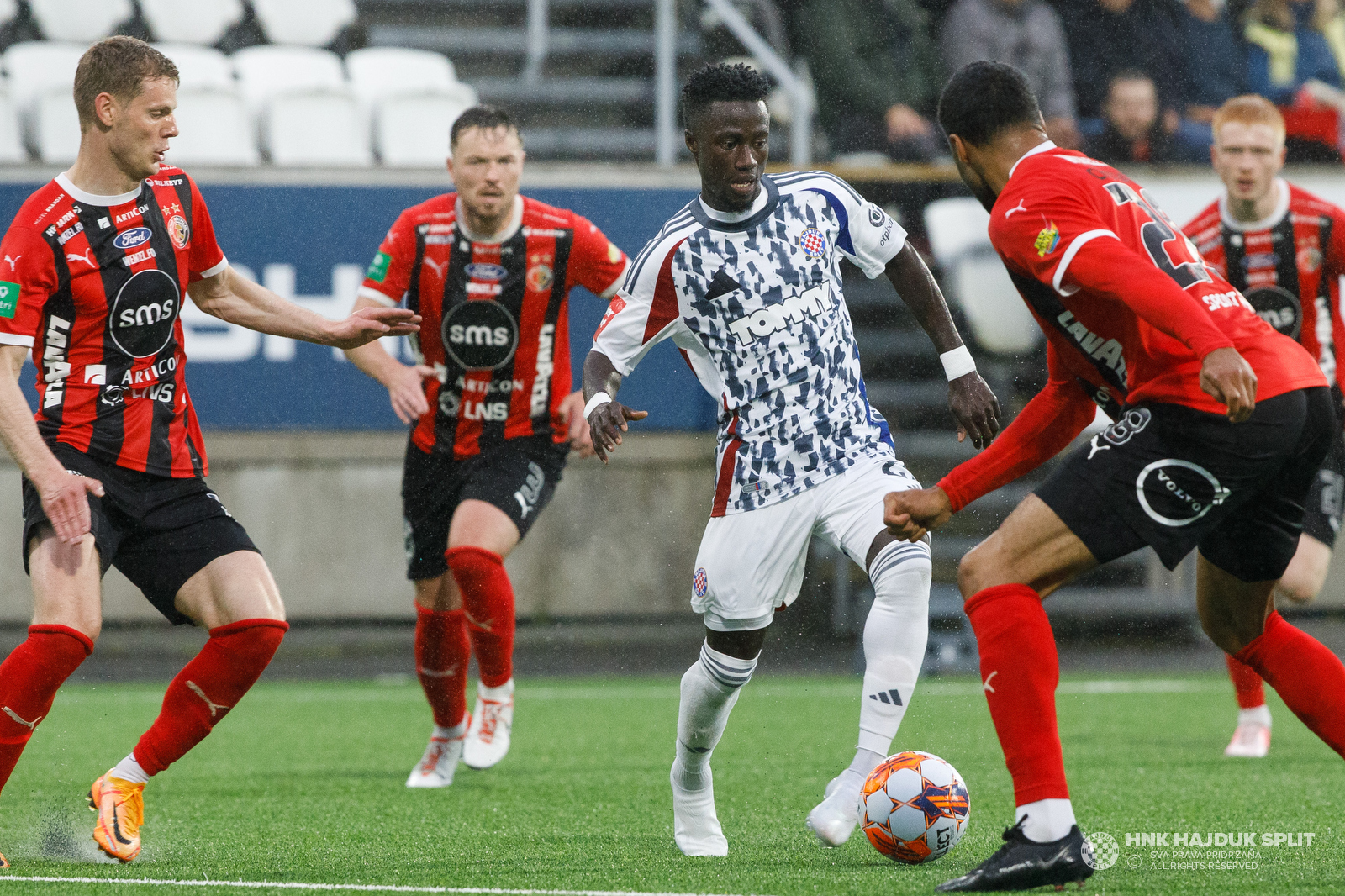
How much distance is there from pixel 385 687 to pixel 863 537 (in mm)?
6375

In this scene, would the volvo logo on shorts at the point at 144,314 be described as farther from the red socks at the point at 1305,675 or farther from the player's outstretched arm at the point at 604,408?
the red socks at the point at 1305,675

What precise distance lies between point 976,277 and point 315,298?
15.4 ft

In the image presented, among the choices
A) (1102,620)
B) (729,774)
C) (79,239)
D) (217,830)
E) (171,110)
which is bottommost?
(1102,620)

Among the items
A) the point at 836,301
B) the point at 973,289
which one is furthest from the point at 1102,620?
the point at 836,301

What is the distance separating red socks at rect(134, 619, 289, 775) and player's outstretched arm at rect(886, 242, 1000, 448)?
2084 millimetres

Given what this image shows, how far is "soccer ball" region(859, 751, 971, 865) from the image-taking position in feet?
14.2

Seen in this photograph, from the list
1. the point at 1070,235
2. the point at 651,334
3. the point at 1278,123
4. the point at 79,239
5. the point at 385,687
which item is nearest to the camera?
the point at 1070,235

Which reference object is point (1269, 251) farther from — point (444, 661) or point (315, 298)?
point (315, 298)

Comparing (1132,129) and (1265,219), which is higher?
(1265,219)

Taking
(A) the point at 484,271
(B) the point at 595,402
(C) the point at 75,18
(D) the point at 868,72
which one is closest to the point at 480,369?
(A) the point at 484,271

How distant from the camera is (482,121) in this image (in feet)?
21.7

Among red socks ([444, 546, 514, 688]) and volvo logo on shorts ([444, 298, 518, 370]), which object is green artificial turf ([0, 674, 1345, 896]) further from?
volvo logo on shorts ([444, 298, 518, 370])

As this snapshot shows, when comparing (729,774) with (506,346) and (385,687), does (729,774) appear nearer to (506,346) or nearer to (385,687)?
(506,346)

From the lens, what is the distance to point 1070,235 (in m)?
3.71
